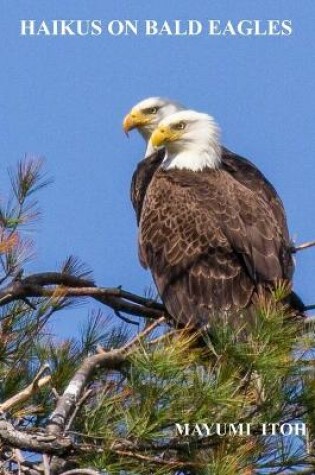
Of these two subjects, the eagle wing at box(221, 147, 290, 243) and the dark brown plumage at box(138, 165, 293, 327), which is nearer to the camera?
the dark brown plumage at box(138, 165, 293, 327)

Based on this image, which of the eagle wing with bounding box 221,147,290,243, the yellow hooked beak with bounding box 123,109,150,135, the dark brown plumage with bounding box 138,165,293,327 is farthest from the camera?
the yellow hooked beak with bounding box 123,109,150,135

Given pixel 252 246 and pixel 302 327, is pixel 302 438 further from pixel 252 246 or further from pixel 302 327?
pixel 252 246

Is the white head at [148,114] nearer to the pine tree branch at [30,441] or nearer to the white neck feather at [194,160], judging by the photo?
the white neck feather at [194,160]

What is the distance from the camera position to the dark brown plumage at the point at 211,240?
18.8ft

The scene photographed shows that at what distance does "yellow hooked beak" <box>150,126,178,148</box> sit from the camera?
6363 mm

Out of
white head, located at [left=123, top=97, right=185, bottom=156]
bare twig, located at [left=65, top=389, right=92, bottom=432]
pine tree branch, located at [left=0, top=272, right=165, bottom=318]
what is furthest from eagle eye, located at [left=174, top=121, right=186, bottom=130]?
bare twig, located at [left=65, top=389, right=92, bottom=432]

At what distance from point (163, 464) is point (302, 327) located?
73cm

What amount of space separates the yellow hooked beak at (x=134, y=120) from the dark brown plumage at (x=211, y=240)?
3.85 ft

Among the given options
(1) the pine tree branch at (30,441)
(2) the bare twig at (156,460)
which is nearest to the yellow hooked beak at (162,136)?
(2) the bare twig at (156,460)

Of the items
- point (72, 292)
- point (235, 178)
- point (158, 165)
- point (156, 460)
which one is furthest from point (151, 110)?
point (156, 460)

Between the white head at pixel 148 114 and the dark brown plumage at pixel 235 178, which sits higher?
the white head at pixel 148 114

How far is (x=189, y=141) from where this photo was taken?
21.1 feet

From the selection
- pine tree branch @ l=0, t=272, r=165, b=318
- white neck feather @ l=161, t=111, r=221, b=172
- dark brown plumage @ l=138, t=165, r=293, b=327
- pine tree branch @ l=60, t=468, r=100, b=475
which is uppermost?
white neck feather @ l=161, t=111, r=221, b=172

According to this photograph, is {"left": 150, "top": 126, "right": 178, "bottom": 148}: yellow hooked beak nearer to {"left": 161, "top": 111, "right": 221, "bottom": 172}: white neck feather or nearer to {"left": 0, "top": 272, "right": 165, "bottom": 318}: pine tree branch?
{"left": 161, "top": 111, "right": 221, "bottom": 172}: white neck feather
